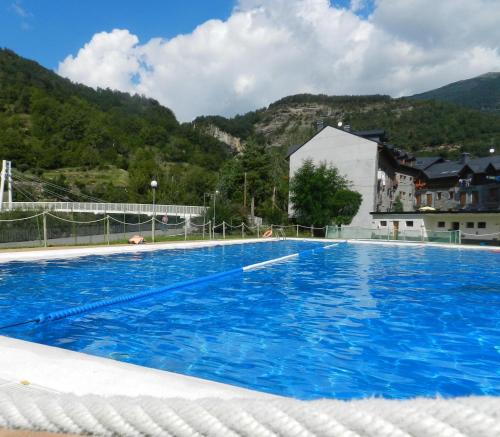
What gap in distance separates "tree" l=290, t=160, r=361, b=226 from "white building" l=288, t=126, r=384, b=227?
3.78 feet

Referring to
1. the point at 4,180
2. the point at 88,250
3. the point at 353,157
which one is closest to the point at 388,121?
the point at 353,157

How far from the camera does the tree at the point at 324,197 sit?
40.5 m

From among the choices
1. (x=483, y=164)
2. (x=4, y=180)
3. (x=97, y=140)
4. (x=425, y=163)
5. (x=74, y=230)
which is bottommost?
(x=74, y=230)

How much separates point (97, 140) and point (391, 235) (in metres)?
96.6

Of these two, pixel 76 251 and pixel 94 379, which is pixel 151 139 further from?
pixel 94 379

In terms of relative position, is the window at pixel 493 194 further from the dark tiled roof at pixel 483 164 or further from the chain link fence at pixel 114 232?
the chain link fence at pixel 114 232

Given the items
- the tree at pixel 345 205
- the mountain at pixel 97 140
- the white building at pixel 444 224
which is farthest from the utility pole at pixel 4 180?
the mountain at pixel 97 140

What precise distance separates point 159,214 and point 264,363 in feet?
149

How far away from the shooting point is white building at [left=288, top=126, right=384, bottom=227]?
41.9m

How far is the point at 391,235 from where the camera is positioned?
104 ft

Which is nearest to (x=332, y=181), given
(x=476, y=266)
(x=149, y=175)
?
(x=476, y=266)

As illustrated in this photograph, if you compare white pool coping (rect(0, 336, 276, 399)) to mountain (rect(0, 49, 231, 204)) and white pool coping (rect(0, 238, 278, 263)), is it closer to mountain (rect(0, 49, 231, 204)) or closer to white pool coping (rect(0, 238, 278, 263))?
white pool coping (rect(0, 238, 278, 263))

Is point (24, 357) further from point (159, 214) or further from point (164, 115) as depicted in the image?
point (164, 115)

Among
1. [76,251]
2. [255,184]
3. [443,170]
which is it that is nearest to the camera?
[76,251]
